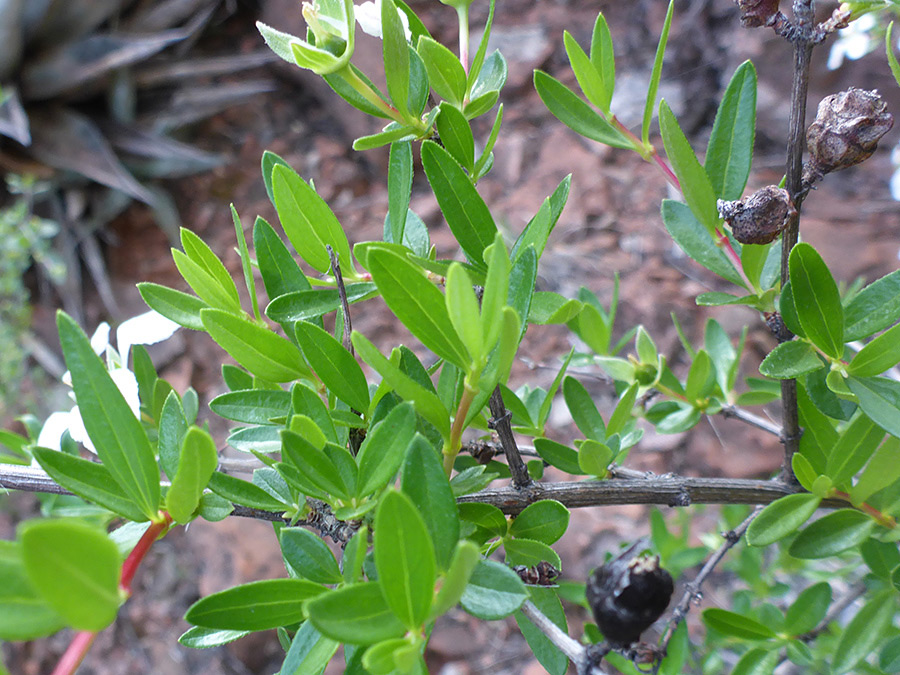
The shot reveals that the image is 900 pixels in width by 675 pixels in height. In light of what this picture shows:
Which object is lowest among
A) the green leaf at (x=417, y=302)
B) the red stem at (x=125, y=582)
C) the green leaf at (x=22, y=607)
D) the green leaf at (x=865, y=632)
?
the green leaf at (x=865, y=632)

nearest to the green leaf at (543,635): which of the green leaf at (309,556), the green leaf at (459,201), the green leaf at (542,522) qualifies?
the green leaf at (542,522)

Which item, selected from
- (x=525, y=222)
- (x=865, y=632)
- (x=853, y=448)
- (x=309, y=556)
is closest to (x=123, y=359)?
(x=309, y=556)

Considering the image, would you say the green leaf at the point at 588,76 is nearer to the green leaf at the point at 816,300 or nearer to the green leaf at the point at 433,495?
the green leaf at the point at 816,300

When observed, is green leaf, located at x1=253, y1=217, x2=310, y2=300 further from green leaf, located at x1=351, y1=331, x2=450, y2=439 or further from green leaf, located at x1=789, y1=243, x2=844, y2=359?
green leaf, located at x1=789, y1=243, x2=844, y2=359

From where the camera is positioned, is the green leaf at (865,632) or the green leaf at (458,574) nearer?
the green leaf at (458,574)

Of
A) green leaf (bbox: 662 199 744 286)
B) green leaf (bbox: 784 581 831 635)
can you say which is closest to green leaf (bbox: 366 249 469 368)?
green leaf (bbox: 662 199 744 286)

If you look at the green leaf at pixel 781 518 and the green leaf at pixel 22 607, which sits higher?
the green leaf at pixel 22 607

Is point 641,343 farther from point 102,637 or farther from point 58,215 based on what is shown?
point 58,215
